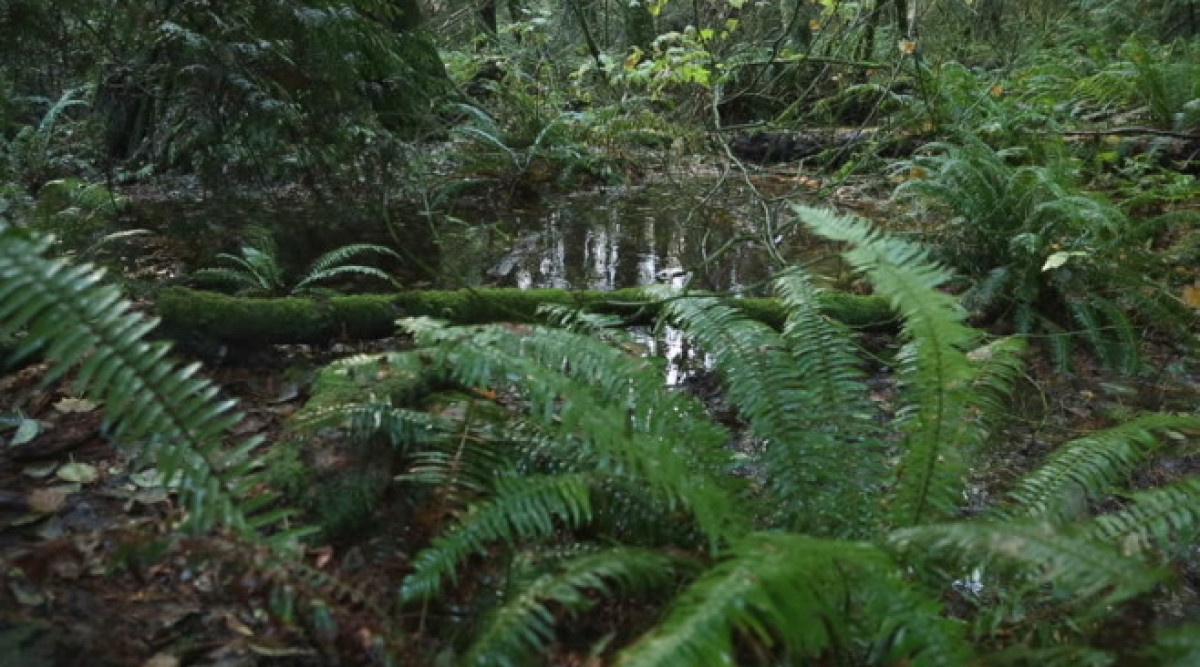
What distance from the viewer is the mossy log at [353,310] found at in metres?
3.05

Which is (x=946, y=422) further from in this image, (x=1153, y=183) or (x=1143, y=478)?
(x=1153, y=183)

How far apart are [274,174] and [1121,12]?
10966 mm

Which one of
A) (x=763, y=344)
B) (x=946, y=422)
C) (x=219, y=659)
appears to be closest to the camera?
(x=219, y=659)

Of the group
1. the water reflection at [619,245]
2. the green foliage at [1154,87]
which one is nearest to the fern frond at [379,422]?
the water reflection at [619,245]

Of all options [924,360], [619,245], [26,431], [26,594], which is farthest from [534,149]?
[26,594]

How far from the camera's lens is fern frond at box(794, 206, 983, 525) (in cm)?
182

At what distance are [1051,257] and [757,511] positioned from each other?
2639mm

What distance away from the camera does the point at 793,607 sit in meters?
1.39

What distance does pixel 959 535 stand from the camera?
1.49 metres

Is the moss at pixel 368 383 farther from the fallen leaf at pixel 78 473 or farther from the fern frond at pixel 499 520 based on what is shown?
the fallen leaf at pixel 78 473

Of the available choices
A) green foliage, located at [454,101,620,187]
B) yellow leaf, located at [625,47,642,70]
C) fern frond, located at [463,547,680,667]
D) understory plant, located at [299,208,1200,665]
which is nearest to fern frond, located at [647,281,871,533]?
understory plant, located at [299,208,1200,665]

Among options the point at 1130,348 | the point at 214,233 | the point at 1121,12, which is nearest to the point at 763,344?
the point at 1130,348

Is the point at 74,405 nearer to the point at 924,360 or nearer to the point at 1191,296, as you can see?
the point at 924,360

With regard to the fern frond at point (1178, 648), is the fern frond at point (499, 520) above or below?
above
